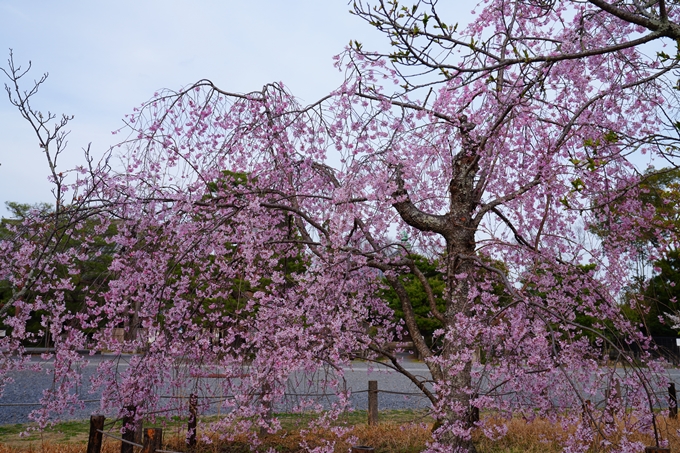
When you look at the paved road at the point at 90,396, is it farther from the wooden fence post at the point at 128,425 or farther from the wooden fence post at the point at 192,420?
the wooden fence post at the point at 128,425

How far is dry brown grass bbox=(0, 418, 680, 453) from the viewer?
6941 millimetres

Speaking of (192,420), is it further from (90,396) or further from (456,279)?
(90,396)

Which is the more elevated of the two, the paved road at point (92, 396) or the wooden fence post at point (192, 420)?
the wooden fence post at point (192, 420)

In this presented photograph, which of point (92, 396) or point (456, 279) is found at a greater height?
point (456, 279)

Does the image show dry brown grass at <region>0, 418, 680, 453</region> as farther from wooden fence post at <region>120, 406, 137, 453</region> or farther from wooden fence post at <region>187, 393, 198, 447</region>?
wooden fence post at <region>120, 406, 137, 453</region>

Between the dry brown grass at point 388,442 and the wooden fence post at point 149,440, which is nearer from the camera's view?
the wooden fence post at point 149,440

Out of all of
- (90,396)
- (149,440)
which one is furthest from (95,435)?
(90,396)

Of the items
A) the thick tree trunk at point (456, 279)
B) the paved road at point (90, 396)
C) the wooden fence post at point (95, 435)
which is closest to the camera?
the thick tree trunk at point (456, 279)

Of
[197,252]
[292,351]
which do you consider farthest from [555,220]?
[197,252]

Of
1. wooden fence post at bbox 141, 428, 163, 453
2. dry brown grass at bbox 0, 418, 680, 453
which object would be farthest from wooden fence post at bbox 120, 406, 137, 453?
dry brown grass at bbox 0, 418, 680, 453


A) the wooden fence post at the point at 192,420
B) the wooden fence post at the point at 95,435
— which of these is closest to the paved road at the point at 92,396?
the wooden fence post at the point at 192,420

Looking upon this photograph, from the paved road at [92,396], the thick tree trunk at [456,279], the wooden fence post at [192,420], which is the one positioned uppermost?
the thick tree trunk at [456,279]

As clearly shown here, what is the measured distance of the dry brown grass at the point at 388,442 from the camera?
694cm

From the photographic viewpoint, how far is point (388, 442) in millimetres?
7332
